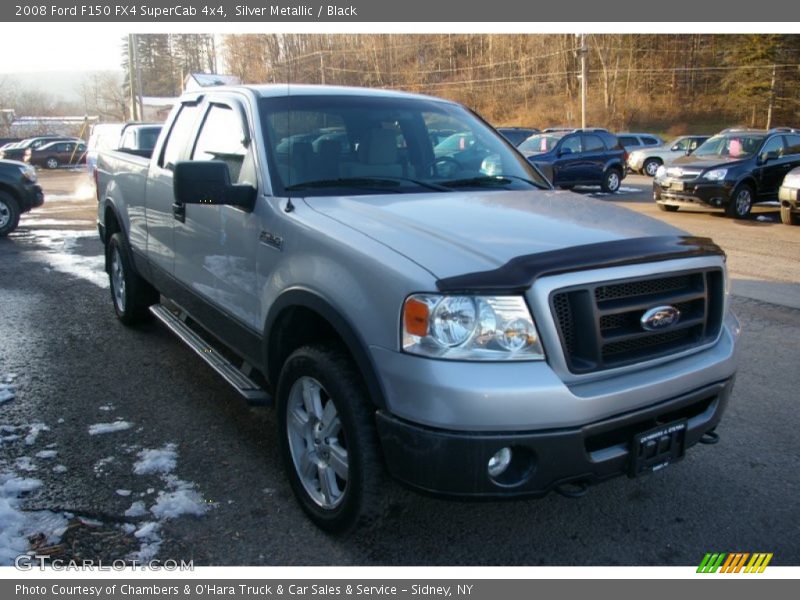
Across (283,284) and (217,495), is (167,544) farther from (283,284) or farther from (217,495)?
(283,284)

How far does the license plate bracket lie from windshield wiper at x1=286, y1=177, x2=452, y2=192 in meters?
1.62

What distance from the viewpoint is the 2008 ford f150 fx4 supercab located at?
2.41m

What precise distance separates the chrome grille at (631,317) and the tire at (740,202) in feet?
39.5

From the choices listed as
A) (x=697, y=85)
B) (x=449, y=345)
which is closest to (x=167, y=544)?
(x=449, y=345)

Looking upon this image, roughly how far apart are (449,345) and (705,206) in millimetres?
13260

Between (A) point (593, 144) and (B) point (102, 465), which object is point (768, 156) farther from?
(B) point (102, 465)

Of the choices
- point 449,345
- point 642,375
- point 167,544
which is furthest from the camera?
point 167,544

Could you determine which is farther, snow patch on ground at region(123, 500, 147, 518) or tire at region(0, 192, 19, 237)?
tire at region(0, 192, 19, 237)

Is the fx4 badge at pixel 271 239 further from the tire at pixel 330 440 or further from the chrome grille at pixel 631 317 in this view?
the chrome grille at pixel 631 317

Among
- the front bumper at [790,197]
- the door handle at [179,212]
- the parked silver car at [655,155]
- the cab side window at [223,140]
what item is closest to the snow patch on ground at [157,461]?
the door handle at [179,212]

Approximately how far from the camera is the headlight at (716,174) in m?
13.7

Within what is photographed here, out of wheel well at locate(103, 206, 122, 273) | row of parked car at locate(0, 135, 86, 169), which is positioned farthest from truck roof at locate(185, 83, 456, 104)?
row of parked car at locate(0, 135, 86, 169)

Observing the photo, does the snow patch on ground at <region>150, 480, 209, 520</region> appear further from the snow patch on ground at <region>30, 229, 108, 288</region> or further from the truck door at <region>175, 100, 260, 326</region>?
the snow patch on ground at <region>30, 229, 108, 288</region>
